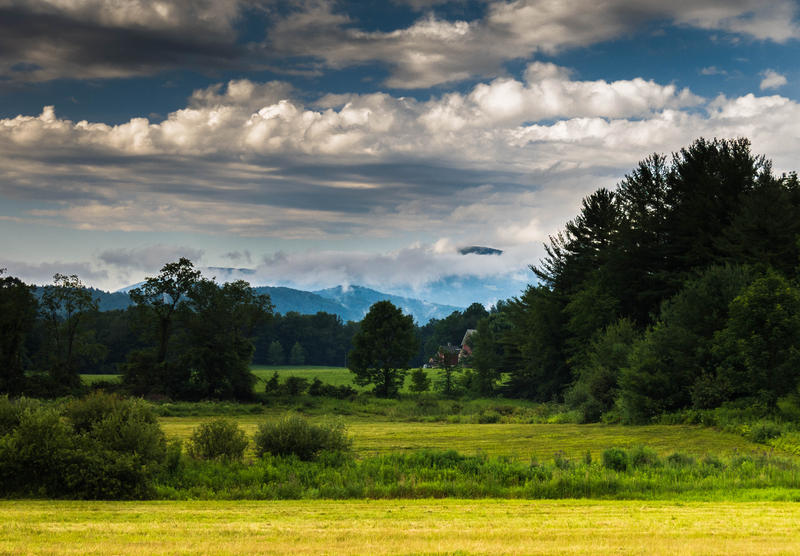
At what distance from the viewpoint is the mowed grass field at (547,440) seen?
2830 cm

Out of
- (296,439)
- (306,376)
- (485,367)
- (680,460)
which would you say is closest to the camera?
(680,460)

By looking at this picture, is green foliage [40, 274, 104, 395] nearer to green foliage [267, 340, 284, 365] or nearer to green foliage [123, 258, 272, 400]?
green foliage [123, 258, 272, 400]

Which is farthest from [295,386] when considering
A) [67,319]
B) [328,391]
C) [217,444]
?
[217,444]

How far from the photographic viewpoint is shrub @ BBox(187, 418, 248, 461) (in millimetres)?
24109

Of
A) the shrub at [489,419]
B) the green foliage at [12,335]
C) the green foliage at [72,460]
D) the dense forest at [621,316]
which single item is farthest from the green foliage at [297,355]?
the green foliage at [72,460]

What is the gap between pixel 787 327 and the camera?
34.1m

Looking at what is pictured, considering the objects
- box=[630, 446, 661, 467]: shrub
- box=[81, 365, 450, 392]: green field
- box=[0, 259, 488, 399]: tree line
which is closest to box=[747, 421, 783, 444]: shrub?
box=[630, 446, 661, 467]: shrub

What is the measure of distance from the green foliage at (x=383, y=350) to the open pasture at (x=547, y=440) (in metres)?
34.9

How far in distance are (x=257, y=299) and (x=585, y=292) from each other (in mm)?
34780

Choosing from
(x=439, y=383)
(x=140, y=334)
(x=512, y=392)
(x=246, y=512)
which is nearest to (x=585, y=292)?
(x=512, y=392)

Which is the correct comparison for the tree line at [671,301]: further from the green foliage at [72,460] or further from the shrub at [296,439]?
the green foliage at [72,460]

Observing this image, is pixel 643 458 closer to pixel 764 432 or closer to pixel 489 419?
pixel 764 432

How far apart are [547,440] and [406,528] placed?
2141 cm

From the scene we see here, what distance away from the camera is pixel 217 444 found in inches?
A: 953
